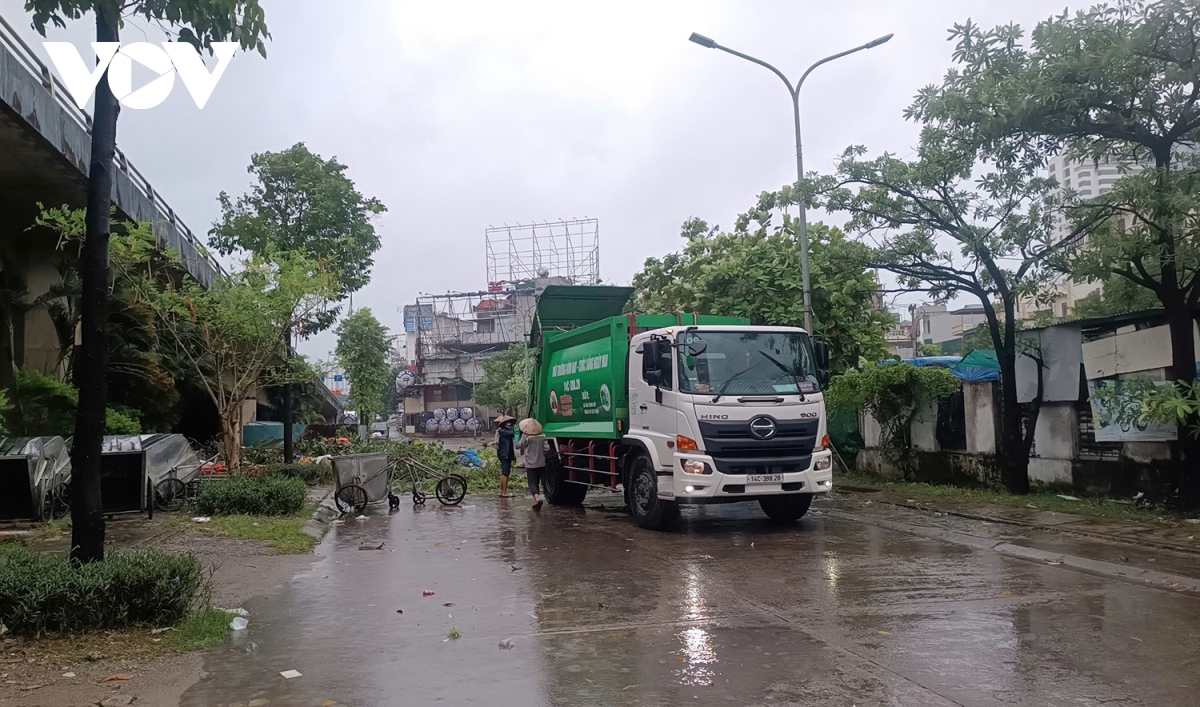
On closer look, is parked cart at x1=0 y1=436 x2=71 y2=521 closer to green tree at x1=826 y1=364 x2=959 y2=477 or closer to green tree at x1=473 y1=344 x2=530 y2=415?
green tree at x1=826 y1=364 x2=959 y2=477

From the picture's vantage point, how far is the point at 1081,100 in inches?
448

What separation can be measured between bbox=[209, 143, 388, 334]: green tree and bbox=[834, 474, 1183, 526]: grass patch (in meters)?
14.0

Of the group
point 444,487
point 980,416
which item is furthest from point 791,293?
point 444,487

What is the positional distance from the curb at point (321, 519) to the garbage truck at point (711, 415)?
4439 mm

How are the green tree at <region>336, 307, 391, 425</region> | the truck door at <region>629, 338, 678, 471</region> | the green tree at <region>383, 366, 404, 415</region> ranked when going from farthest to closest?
the green tree at <region>383, 366, 404, 415</region>
the green tree at <region>336, 307, 391, 425</region>
the truck door at <region>629, 338, 678, 471</region>

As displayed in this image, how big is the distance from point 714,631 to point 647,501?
6061 millimetres

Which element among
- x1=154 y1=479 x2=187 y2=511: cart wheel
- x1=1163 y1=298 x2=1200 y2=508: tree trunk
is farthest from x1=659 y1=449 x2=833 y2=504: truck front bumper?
x1=154 y1=479 x2=187 y2=511: cart wheel

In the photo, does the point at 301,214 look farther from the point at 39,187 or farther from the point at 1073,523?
the point at 1073,523

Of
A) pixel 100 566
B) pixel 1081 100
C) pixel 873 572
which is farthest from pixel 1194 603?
pixel 100 566

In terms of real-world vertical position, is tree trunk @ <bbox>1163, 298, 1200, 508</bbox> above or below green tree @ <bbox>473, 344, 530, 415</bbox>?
below

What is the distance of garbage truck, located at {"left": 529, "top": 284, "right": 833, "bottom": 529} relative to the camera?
11742 mm

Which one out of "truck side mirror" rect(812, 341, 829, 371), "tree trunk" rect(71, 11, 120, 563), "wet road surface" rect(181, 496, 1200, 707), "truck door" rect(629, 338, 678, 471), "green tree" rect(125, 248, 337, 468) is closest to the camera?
"wet road surface" rect(181, 496, 1200, 707)

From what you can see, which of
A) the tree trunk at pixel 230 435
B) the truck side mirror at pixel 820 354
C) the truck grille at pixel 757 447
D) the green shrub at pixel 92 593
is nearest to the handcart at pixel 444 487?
the tree trunk at pixel 230 435

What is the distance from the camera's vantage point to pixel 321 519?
15094 millimetres
